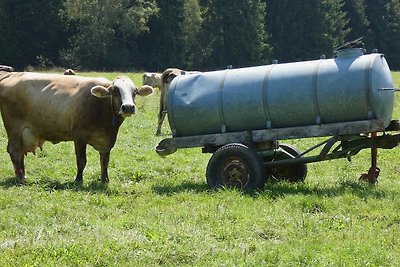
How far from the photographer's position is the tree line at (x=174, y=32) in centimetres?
6050

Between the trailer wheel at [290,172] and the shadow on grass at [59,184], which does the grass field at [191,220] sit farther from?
the trailer wheel at [290,172]

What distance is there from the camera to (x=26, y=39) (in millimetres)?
60781

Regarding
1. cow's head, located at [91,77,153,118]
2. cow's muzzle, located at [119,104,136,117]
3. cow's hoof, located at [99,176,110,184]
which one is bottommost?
cow's hoof, located at [99,176,110,184]

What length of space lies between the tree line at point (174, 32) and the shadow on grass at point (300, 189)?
4822cm

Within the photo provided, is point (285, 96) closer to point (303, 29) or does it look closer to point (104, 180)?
point (104, 180)

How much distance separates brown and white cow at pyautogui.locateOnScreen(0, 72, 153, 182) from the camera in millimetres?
11992

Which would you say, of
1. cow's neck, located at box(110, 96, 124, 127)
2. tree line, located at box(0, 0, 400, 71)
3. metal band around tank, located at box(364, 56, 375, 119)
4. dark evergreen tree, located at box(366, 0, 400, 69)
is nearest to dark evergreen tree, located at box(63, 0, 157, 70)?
tree line, located at box(0, 0, 400, 71)

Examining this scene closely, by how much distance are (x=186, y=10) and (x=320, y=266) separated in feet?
211

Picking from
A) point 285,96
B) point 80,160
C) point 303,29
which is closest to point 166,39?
point 303,29

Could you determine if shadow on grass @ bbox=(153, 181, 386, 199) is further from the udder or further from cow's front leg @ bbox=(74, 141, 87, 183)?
the udder

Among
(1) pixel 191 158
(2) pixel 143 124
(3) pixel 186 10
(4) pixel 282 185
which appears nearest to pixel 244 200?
(4) pixel 282 185

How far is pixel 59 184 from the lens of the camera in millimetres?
11758

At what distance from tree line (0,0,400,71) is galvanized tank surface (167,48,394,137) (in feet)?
158

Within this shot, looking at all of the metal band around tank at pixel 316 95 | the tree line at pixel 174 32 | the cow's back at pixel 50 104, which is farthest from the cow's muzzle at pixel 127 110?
the tree line at pixel 174 32
